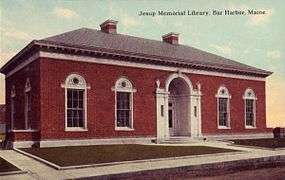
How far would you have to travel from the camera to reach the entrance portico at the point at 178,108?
21.9 m

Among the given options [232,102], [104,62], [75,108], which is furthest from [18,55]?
[232,102]

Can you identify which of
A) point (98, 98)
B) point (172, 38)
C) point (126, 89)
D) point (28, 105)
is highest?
point (172, 38)

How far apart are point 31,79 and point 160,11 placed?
7.70 metres

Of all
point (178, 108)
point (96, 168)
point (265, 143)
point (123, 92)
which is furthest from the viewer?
point (178, 108)

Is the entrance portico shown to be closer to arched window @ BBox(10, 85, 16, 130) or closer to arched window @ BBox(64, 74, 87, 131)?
arched window @ BBox(64, 74, 87, 131)

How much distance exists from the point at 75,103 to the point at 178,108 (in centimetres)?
706

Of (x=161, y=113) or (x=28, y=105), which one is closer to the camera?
(x=28, y=105)

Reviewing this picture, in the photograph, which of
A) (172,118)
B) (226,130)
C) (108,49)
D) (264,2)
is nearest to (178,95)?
(172,118)

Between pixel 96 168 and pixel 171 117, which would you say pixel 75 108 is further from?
pixel 96 168

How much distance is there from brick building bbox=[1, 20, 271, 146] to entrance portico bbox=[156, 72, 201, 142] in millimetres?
52

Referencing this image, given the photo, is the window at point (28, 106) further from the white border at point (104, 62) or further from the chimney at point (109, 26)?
the chimney at point (109, 26)

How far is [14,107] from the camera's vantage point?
22641mm

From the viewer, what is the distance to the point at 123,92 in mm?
20484

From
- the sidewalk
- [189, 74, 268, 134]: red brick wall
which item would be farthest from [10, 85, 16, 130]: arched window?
[189, 74, 268, 134]: red brick wall
